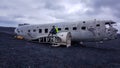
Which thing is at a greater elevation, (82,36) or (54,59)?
(82,36)

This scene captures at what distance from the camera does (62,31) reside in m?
29.1

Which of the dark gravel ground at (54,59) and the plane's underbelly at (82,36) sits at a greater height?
the plane's underbelly at (82,36)

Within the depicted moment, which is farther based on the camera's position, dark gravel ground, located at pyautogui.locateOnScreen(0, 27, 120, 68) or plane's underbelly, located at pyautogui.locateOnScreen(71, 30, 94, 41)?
plane's underbelly, located at pyautogui.locateOnScreen(71, 30, 94, 41)

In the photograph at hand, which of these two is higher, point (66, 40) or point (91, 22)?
point (91, 22)

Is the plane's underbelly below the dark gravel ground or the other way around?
the other way around

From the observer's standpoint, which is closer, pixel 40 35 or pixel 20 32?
pixel 40 35

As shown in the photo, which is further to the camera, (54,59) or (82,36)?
(82,36)

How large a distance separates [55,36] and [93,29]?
239 inches

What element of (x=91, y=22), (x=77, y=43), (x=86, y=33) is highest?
(x=91, y=22)

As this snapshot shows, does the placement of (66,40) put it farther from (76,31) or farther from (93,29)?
(93,29)

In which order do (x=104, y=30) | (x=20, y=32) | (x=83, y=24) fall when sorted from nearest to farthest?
(x=104, y=30) → (x=83, y=24) → (x=20, y=32)

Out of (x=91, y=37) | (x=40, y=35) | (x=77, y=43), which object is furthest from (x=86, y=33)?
(x=40, y=35)

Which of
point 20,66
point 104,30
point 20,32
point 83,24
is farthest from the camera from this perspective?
point 20,32

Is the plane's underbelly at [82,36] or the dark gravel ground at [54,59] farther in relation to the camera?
the plane's underbelly at [82,36]
